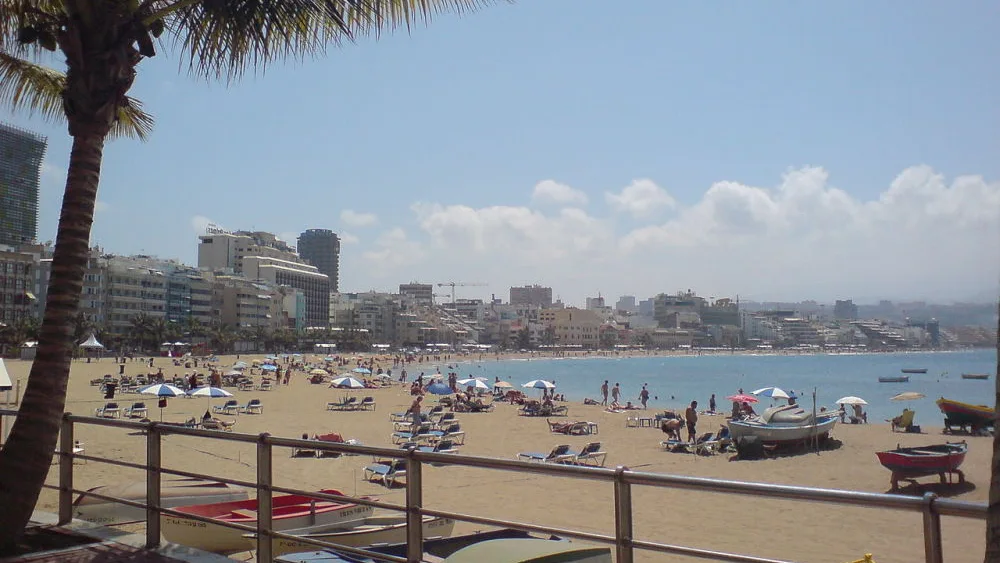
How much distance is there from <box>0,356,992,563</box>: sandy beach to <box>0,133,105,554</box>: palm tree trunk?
19.7 feet

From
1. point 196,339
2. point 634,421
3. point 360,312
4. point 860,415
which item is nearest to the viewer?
point 634,421

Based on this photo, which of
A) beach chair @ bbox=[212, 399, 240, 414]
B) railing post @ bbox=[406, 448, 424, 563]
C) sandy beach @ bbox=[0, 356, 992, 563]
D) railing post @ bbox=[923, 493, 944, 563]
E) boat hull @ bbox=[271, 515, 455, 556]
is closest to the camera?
railing post @ bbox=[923, 493, 944, 563]

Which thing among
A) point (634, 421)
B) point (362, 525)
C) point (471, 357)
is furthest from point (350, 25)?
point (471, 357)

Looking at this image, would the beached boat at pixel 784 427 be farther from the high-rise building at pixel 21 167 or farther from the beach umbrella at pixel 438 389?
the high-rise building at pixel 21 167

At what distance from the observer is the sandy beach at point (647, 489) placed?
34.9 feet

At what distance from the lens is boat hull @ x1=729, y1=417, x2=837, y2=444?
71.0 feet

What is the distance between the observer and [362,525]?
7395mm

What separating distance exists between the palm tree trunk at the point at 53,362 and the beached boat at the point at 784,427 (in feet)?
62.6

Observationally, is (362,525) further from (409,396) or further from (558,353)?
(558,353)

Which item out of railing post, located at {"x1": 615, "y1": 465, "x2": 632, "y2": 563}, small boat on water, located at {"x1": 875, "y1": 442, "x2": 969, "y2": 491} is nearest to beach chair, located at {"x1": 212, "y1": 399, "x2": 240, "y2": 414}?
small boat on water, located at {"x1": 875, "y1": 442, "x2": 969, "y2": 491}

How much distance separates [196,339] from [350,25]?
103259mm

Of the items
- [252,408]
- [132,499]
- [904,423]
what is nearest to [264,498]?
[132,499]

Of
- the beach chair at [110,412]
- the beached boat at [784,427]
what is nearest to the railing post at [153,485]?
the beached boat at [784,427]

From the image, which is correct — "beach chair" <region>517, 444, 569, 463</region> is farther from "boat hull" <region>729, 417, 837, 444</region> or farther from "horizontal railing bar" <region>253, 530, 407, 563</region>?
"horizontal railing bar" <region>253, 530, 407, 563</region>
